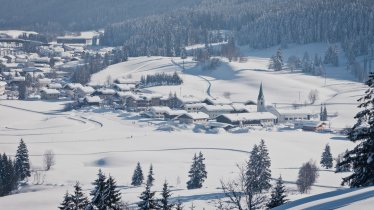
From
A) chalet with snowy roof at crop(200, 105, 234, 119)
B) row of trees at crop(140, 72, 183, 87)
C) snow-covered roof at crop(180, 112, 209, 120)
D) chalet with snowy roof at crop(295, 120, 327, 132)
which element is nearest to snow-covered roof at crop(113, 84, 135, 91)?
row of trees at crop(140, 72, 183, 87)

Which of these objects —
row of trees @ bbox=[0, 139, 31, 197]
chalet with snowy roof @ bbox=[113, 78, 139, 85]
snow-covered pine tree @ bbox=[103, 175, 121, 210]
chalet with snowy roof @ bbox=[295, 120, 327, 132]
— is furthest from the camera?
chalet with snowy roof @ bbox=[113, 78, 139, 85]

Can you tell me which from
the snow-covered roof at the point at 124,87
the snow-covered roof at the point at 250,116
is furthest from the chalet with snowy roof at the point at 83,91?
the snow-covered roof at the point at 250,116

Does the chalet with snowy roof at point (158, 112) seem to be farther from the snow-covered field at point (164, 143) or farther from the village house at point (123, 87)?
the village house at point (123, 87)

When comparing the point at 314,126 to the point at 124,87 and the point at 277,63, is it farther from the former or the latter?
the point at 277,63

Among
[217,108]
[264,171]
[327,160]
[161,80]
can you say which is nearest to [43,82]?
[161,80]

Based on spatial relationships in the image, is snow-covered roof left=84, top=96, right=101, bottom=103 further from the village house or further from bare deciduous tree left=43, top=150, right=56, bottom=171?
bare deciduous tree left=43, top=150, right=56, bottom=171

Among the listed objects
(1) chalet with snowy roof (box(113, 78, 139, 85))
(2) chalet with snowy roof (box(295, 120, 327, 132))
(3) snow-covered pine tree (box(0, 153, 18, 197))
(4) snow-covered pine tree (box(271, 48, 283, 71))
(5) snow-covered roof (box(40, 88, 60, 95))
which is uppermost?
(4) snow-covered pine tree (box(271, 48, 283, 71))
